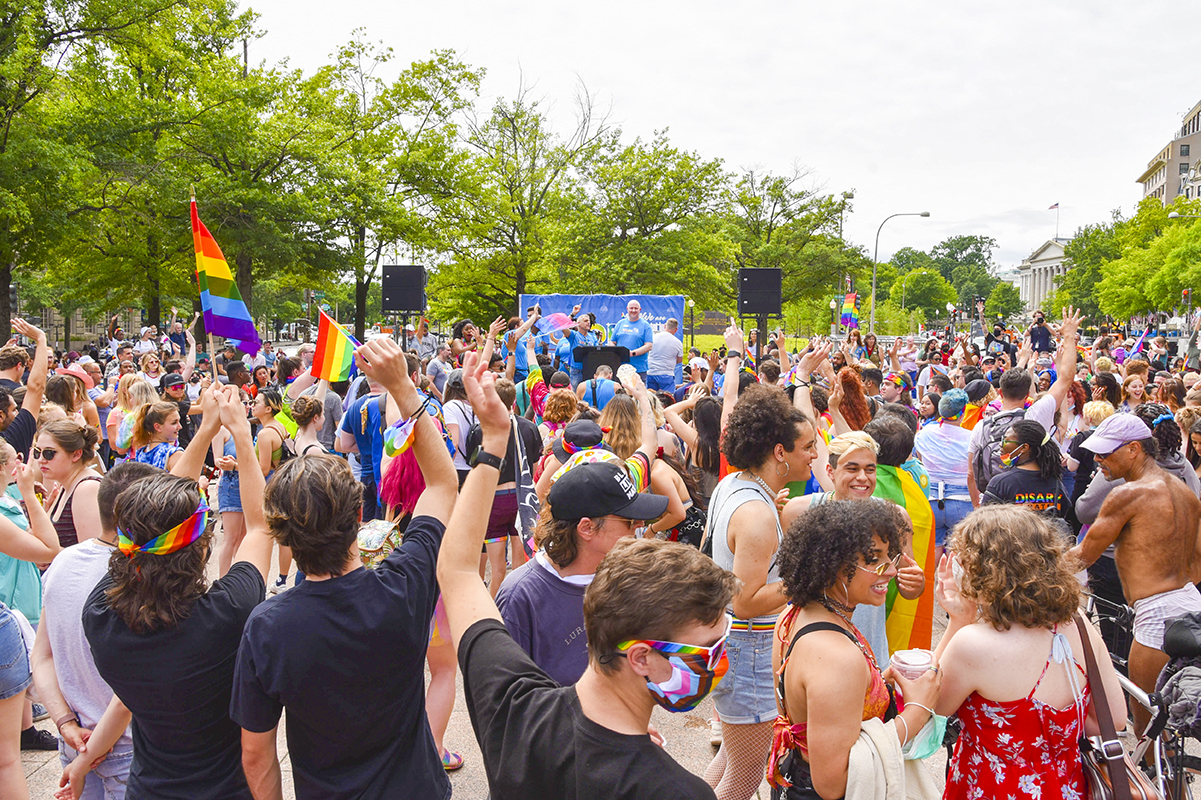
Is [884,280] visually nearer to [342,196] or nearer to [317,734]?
[342,196]

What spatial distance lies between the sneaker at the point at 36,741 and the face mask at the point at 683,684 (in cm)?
455

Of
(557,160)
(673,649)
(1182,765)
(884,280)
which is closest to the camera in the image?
(673,649)

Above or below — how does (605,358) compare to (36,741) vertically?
above

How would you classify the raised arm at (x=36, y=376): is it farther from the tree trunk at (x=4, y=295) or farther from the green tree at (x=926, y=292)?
the green tree at (x=926, y=292)

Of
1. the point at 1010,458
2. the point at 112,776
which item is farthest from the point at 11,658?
the point at 1010,458

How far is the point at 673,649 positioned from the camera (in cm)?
150

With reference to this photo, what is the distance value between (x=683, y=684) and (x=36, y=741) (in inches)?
185

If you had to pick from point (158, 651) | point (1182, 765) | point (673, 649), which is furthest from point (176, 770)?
point (1182, 765)

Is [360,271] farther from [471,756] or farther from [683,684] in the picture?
[683,684]

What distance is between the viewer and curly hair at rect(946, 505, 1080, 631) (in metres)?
2.40

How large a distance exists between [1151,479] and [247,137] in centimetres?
2507

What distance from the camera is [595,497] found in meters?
2.44

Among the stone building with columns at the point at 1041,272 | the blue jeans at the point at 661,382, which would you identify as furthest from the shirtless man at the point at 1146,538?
the stone building with columns at the point at 1041,272

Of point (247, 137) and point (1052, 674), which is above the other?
point (247, 137)
